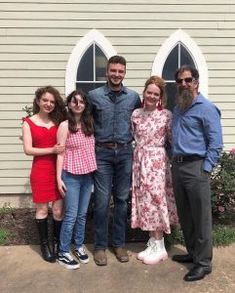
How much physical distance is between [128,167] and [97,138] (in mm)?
433

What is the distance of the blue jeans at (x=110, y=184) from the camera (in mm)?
4715

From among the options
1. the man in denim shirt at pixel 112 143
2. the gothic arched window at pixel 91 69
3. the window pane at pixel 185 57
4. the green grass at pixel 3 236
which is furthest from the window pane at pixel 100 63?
the green grass at pixel 3 236

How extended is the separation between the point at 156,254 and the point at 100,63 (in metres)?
3.27

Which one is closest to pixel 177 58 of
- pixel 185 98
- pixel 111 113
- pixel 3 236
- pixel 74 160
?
pixel 111 113

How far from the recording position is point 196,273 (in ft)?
A: 14.6

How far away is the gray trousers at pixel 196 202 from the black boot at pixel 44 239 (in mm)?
1381

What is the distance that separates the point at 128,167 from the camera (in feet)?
15.7

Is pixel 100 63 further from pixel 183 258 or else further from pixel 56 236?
pixel 183 258

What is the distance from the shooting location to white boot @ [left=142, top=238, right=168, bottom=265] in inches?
191

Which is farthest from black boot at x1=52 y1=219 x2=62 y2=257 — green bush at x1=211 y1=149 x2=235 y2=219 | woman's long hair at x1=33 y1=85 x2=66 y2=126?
green bush at x1=211 y1=149 x2=235 y2=219

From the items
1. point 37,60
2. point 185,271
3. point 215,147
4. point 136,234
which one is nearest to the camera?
point 215,147

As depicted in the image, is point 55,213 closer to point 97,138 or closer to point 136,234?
point 97,138

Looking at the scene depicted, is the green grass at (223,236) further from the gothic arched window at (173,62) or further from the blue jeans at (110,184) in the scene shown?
the gothic arched window at (173,62)
